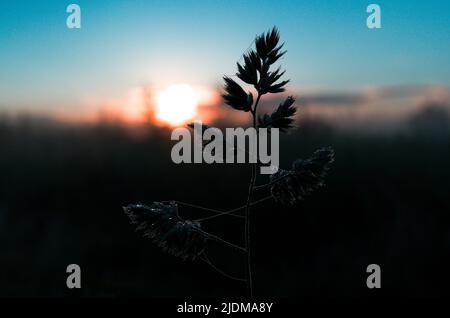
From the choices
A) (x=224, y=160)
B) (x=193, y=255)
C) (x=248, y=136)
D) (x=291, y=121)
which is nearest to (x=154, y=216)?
(x=193, y=255)

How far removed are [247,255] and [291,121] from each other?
1051mm

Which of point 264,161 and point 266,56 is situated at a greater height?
point 266,56

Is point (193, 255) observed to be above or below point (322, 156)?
below

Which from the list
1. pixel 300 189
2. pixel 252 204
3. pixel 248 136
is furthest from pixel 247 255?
pixel 248 136

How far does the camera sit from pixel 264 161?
3961 millimetres

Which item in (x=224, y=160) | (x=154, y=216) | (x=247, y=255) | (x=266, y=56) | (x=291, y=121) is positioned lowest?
(x=247, y=255)

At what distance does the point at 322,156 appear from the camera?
3738 mm

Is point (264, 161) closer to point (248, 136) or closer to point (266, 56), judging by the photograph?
point (248, 136)
